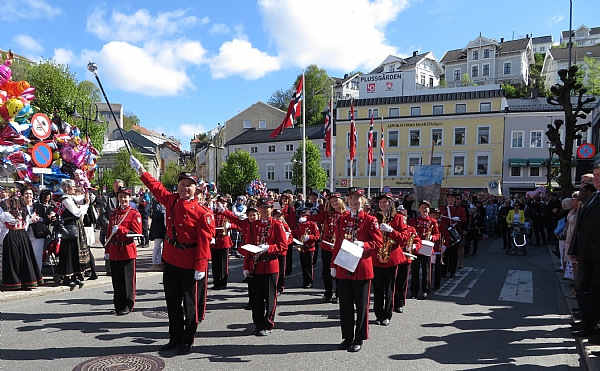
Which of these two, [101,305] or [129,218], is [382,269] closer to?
[129,218]

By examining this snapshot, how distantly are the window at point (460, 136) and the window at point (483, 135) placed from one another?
4.45 feet

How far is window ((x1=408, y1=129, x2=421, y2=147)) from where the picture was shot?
48069mm

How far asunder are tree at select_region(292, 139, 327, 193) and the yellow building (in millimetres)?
2450

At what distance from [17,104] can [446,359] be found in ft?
44.5

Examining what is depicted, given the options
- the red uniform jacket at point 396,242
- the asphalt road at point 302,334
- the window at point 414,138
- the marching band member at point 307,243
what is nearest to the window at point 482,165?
the window at point 414,138

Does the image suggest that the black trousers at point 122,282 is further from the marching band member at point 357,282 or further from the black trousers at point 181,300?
the marching band member at point 357,282

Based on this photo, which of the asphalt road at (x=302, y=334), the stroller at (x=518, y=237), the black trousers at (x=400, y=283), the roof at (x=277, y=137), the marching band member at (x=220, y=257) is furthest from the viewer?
the roof at (x=277, y=137)

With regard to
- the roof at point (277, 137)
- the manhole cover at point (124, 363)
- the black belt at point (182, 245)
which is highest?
the roof at point (277, 137)

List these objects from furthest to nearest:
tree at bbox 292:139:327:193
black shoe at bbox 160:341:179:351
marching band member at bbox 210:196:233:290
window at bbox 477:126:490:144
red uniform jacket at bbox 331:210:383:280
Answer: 1. tree at bbox 292:139:327:193
2. window at bbox 477:126:490:144
3. marching band member at bbox 210:196:233:290
4. red uniform jacket at bbox 331:210:383:280
5. black shoe at bbox 160:341:179:351

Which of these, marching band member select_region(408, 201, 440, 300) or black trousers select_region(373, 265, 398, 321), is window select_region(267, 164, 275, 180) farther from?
black trousers select_region(373, 265, 398, 321)

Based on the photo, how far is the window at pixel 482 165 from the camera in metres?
45.8

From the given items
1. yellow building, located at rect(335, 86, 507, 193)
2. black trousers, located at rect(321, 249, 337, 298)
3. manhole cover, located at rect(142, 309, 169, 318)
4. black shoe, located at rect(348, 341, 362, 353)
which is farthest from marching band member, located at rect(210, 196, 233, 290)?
yellow building, located at rect(335, 86, 507, 193)

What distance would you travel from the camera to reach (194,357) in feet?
17.6

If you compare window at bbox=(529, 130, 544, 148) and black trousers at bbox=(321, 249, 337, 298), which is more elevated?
window at bbox=(529, 130, 544, 148)
